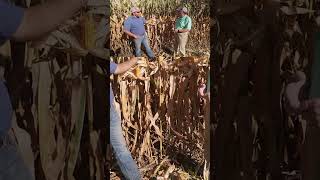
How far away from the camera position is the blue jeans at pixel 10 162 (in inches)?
79.8

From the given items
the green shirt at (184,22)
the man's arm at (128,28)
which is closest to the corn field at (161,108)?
the man's arm at (128,28)

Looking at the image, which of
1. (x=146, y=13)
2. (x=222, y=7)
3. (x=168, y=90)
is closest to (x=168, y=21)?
(x=146, y=13)

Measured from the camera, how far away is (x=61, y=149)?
2422 mm

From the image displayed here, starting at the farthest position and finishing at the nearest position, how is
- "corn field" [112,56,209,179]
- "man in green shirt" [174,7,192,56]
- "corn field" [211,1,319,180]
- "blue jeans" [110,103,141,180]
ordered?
"man in green shirt" [174,7,192,56] < "corn field" [112,56,209,179] < "blue jeans" [110,103,141,180] < "corn field" [211,1,319,180]

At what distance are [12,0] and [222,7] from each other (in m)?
0.92

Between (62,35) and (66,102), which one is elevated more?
(62,35)

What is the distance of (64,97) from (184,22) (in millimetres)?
10185

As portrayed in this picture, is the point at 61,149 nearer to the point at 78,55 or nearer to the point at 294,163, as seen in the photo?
the point at 78,55

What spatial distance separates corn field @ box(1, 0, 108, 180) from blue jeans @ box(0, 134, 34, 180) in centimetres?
14

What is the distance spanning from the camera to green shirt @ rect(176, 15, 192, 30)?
12156 mm

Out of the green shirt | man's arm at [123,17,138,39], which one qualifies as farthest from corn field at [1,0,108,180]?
the green shirt

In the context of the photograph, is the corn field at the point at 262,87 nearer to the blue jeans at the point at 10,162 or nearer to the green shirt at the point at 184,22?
the blue jeans at the point at 10,162

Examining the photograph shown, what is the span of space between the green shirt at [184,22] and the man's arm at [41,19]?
32.6 feet

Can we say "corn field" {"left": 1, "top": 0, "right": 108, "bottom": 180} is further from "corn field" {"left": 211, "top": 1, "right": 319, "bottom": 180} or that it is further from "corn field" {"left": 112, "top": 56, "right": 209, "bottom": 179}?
"corn field" {"left": 112, "top": 56, "right": 209, "bottom": 179}
